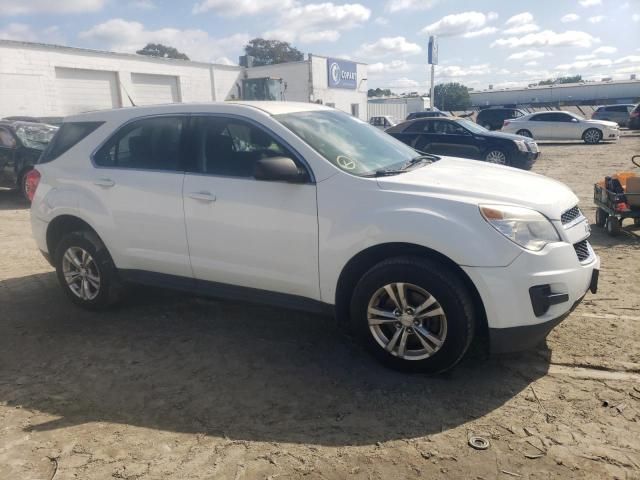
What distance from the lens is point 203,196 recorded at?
3828 millimetres

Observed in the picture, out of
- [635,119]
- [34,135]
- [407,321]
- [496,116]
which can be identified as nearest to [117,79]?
[34,135]

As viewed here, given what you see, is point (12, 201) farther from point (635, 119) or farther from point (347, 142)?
Answer: point (635, 119)

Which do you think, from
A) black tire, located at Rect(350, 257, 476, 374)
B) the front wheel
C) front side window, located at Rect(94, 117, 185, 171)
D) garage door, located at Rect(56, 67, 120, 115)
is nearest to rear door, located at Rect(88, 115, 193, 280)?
front side window, located at Rect(94, 117, 185, 171)

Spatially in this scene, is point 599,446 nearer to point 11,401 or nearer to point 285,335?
point 285,335

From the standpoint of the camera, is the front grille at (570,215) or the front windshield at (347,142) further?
the front windshield at (347,142)

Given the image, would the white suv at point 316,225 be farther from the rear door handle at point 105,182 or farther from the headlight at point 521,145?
the headlight at point 521,145

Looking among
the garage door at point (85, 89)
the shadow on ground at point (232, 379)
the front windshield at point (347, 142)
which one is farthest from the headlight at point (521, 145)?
the garage door at point (85, 89)

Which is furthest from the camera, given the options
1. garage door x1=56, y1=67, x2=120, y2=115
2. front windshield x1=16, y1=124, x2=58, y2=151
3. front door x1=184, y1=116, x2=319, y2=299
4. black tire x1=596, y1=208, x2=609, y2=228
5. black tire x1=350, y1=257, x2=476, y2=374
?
garage door x1=56, y1=67, x2=120, y2=115

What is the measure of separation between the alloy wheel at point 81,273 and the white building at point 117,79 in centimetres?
1294

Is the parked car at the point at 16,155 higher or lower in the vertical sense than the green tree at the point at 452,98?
lower

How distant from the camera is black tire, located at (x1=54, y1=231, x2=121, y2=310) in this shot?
4.47m

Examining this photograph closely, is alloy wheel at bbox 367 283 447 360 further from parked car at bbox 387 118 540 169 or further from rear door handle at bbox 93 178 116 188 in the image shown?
parked car at bbox 387 118 540 169

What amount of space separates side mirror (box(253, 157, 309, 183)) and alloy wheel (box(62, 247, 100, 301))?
2.00 metres

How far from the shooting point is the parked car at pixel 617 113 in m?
30.8
